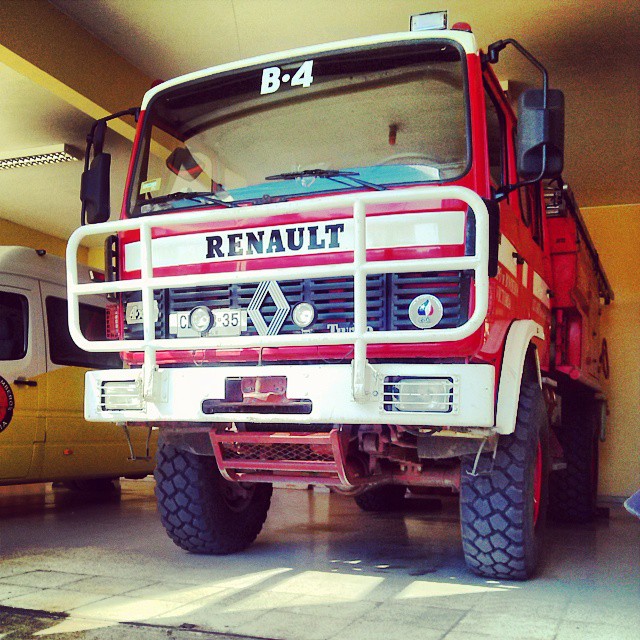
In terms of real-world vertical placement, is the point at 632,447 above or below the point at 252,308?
below

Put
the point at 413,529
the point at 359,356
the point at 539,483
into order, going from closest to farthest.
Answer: the point at 359,356 → the point at 539,483 → the point at 413,529

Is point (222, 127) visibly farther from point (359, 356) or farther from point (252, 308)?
point (359, 356)

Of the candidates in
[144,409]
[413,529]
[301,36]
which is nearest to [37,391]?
[144,409]

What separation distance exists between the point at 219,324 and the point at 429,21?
190 cm

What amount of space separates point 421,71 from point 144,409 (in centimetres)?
220

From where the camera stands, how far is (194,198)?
410 centimetres

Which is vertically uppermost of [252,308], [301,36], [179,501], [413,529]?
[301,36]

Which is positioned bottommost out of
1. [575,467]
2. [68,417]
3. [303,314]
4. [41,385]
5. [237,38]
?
[575,467]

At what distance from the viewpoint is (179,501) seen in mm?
4570

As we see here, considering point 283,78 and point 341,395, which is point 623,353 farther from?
point 341,395

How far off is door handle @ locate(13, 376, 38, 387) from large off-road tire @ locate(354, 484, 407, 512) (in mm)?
3052

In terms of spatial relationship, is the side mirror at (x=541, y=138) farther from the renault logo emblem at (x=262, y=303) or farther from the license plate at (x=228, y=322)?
the license plate at (x=228, y=322)

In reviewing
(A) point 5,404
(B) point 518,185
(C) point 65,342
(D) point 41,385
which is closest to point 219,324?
(B) point 518,185

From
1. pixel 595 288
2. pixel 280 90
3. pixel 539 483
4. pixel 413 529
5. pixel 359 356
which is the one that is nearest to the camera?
pixel 359 356
